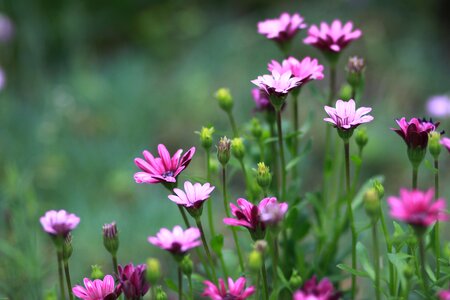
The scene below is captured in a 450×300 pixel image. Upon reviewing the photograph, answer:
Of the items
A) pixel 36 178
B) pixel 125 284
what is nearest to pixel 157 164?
pixel 125 284

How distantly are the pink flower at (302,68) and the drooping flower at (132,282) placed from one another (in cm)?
29

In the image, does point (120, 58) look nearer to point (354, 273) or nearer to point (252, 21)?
point (252, 21)

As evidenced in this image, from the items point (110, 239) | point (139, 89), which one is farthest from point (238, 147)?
point (139, 89)

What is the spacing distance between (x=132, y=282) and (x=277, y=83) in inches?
11.2

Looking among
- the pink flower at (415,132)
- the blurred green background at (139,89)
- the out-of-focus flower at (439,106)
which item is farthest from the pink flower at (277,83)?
the out-of-focus flower at (439,106)

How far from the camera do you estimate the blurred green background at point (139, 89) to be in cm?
179

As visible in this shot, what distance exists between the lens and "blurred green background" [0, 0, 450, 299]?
179 centimetres

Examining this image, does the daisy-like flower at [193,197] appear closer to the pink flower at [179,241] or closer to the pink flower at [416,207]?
the pink flower at [179,241]

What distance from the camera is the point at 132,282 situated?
73cm

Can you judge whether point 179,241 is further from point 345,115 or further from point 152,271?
point 345,115

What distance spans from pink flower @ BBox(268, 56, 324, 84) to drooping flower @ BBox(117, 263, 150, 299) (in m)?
0.29

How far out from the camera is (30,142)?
214 centimetres

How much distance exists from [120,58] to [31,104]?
396 millimetres

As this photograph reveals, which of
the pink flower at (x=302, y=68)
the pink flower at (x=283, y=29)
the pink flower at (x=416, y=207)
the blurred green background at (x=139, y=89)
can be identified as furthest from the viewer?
the blurred green background at (x=139, y=89)
